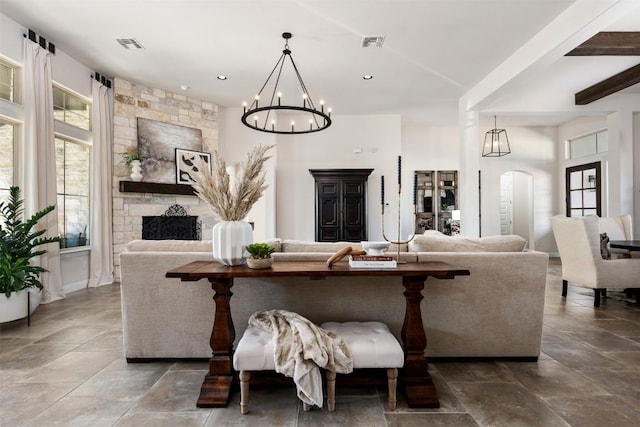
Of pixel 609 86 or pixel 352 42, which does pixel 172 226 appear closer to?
pixel 352 42

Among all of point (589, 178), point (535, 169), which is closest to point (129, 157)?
point (535, 169)

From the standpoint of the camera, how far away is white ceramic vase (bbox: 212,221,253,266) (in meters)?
1.94

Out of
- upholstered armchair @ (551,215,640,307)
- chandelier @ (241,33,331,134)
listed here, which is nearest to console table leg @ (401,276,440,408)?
chandelier @ (241,33,331,134)

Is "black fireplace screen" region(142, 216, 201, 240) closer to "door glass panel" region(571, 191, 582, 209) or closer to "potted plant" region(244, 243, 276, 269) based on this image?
"potted plant" region(244, 243, 276, 269)

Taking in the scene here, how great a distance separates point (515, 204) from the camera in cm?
869

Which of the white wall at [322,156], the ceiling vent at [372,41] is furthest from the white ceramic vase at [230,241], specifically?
the white wall at [322,156]

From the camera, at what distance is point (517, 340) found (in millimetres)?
2373

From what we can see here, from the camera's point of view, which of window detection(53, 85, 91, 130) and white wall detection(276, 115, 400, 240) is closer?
window detection(53, 85, 91, 130)

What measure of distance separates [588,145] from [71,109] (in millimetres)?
9540

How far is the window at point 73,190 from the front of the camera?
4648 mm

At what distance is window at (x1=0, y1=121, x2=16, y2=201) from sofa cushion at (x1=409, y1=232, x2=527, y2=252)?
173 inches

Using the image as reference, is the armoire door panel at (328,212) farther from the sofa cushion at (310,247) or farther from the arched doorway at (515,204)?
the arched doorway at (515,204)

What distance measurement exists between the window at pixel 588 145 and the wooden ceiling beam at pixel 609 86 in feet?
4.78

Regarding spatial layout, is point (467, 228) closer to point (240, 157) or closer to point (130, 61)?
point (240, 157)
